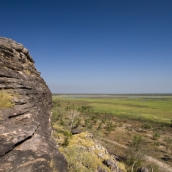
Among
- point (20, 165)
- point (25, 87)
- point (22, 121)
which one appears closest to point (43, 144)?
point (20, 165)

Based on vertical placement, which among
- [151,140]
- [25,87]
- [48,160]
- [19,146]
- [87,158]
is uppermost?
[25,87]

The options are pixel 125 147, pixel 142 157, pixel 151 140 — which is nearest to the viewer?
pixel 142 157

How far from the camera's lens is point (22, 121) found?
29.4 feet

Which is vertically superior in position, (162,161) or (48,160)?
(48,160)

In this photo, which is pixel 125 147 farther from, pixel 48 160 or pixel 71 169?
pixel 48 160

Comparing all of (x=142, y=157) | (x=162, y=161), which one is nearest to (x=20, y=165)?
(x=142, y=157)

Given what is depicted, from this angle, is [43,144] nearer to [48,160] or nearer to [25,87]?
[48,160]

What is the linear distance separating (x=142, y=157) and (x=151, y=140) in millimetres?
20801

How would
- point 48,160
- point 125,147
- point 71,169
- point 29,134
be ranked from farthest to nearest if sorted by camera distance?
point 125,147 → point 71,169 → point 29,134 → point 48,160

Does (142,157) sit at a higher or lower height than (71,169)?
lower

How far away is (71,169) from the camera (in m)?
17.2

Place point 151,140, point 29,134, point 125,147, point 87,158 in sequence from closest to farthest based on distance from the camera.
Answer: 1. point 29,134
2. point 87,158
3. point 125,147
4. point 151,140

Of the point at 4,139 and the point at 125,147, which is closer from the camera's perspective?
the point at 4,139

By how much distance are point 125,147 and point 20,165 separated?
45165 millimetres
